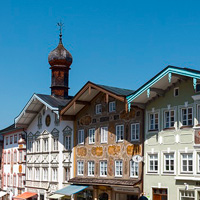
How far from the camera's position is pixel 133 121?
103 feet

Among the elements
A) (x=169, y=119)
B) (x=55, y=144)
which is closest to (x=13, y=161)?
(x=55, y=144)

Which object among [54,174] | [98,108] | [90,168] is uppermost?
[98,108]

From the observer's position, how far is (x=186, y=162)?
27.0 meters

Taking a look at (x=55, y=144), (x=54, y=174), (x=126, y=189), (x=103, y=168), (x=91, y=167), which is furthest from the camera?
(x=55, y=144)

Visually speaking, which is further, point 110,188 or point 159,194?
point 110,188

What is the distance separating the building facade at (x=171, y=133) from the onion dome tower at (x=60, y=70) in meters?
16.4

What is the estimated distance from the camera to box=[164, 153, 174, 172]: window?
91.9ft

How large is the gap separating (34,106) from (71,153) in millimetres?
7526

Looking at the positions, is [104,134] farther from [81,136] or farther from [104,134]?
[81,136]

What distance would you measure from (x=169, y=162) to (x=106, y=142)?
23.2ft

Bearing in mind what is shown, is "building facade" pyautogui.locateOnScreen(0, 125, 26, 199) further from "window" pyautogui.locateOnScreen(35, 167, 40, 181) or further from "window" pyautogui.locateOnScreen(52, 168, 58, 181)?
"window" pyautogui.locateOnScreen(52, 168, 58, 181)

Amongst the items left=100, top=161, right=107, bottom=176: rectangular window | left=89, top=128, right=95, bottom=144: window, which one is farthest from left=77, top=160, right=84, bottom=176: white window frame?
left=100, top=161, right=107, bottom=176: rectangular window

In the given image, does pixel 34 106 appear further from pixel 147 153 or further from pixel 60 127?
pixel 147 153

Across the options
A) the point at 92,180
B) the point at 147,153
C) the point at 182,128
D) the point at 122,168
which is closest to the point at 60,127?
the point at 92,180
